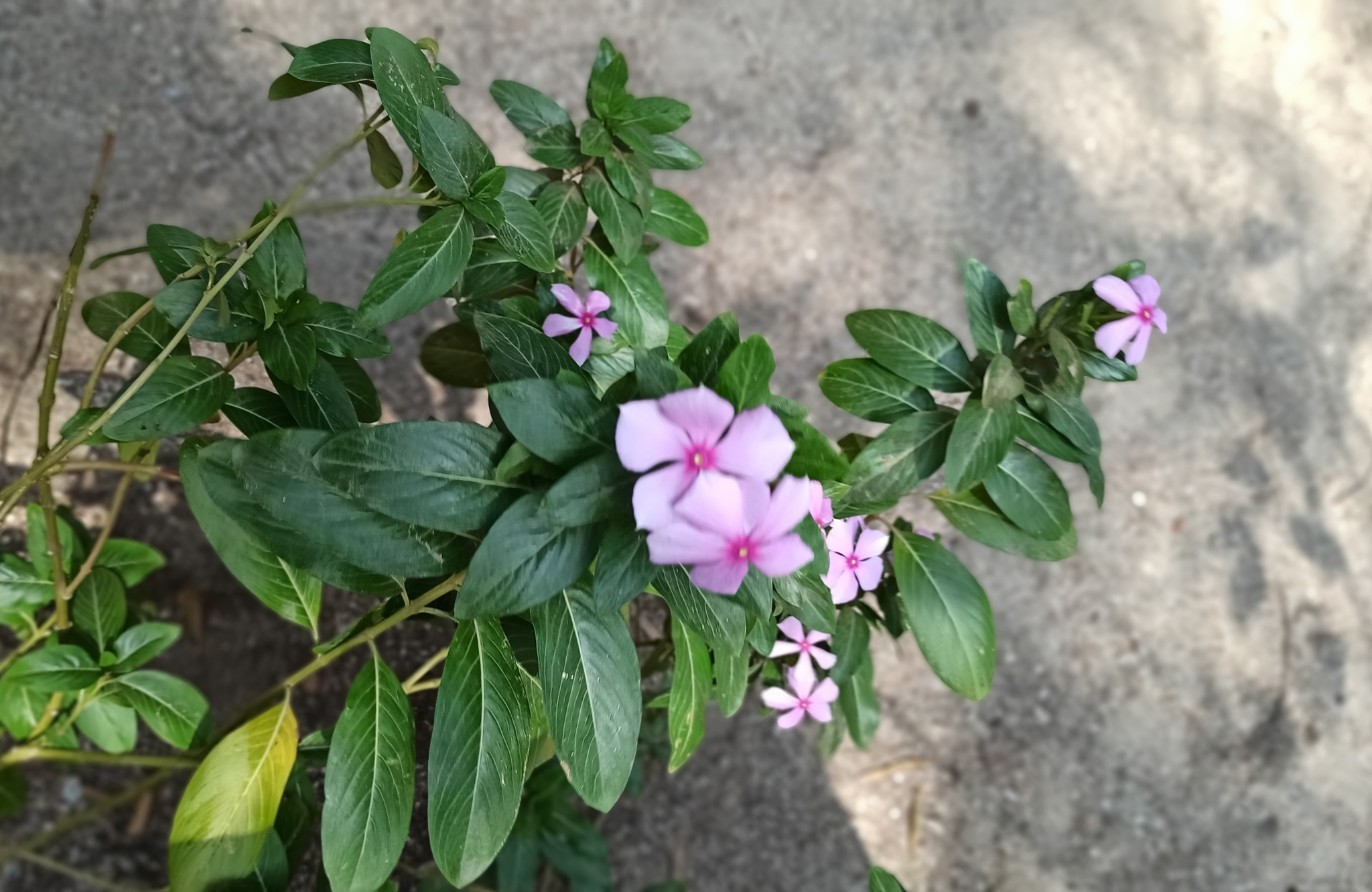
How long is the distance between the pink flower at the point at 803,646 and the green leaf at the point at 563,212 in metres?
0.54

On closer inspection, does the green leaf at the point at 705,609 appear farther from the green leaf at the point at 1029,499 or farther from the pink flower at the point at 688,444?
the green leaf at the point at 1029,499

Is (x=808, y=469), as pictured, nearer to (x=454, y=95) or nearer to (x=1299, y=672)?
(x=454, y=95)

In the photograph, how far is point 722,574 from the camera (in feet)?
2.08

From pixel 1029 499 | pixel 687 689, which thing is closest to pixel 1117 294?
pixel 1029 499

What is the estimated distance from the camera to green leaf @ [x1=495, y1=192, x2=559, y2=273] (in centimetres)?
89

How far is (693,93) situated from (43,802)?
78.1 inches

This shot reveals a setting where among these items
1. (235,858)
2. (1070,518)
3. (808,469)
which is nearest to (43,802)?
(235,858)

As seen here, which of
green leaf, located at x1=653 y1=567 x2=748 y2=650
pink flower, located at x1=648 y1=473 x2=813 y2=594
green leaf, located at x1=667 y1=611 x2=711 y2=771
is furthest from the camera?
green leaf, located at x1=667 y1=611 x2=711 y2=771

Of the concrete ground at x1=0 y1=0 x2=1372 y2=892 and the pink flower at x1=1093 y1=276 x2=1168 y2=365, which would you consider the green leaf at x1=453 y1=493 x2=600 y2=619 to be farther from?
the concrete ground at x1=0 y1=0 x2=1372 y2=892

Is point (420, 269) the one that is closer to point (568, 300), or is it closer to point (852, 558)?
point (568, 300)

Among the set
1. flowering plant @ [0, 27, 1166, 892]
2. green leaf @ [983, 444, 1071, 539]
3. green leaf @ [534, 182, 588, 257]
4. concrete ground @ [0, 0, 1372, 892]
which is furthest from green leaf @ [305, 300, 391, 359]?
concrete ground @ [0, 0, 1372, 892]

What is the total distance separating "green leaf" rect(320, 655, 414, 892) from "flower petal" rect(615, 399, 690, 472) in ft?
1.42

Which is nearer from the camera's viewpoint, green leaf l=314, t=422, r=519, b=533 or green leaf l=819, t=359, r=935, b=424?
green leaf l=314, t=422, r=519, b=533

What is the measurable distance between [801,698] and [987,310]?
557 mm
